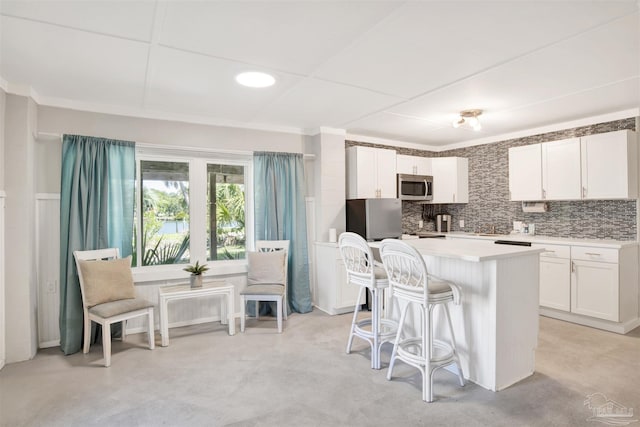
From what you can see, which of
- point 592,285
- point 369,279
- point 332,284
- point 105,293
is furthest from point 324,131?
point 592,285

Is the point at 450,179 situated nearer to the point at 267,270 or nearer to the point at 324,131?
the point at 324,131

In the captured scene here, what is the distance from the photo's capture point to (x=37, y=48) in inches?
90.4

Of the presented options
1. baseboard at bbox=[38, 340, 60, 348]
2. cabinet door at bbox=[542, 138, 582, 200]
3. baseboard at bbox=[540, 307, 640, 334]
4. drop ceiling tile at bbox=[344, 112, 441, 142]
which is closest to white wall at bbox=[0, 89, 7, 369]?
baseboard at bbox=[38, 340, 60, 348]

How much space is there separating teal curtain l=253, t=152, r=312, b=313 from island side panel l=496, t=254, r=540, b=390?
2.36 metres

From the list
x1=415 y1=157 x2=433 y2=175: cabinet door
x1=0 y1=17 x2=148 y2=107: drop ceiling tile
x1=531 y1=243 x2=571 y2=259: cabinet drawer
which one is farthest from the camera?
x1=415 y1=157 x2=433 y2=175: cabinet door

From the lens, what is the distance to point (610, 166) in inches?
149

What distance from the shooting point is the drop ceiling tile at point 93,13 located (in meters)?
1.82

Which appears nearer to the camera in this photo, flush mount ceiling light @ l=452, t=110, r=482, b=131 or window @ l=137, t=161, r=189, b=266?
flush mount ceiling light @ l=452, t=110, r=482, b=131

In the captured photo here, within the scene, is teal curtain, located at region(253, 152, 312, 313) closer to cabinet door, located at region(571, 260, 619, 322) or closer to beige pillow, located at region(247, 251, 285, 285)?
beige pillow, located at region(247, 251, 285, 285)

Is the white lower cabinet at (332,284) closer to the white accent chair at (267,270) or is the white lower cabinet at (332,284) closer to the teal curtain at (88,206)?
Result: the white accent chair at (267,270)

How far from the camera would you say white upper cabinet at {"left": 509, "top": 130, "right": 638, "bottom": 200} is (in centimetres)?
370

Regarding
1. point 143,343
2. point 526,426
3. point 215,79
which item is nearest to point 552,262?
point 526,426

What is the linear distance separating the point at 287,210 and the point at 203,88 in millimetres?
1780

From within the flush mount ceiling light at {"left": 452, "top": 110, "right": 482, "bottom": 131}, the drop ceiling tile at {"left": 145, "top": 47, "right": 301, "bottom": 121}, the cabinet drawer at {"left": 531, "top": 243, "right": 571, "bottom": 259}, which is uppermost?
the drop ceiling tile at {"left": 145, "top": 47, "right": 301, "bottom": 121}
